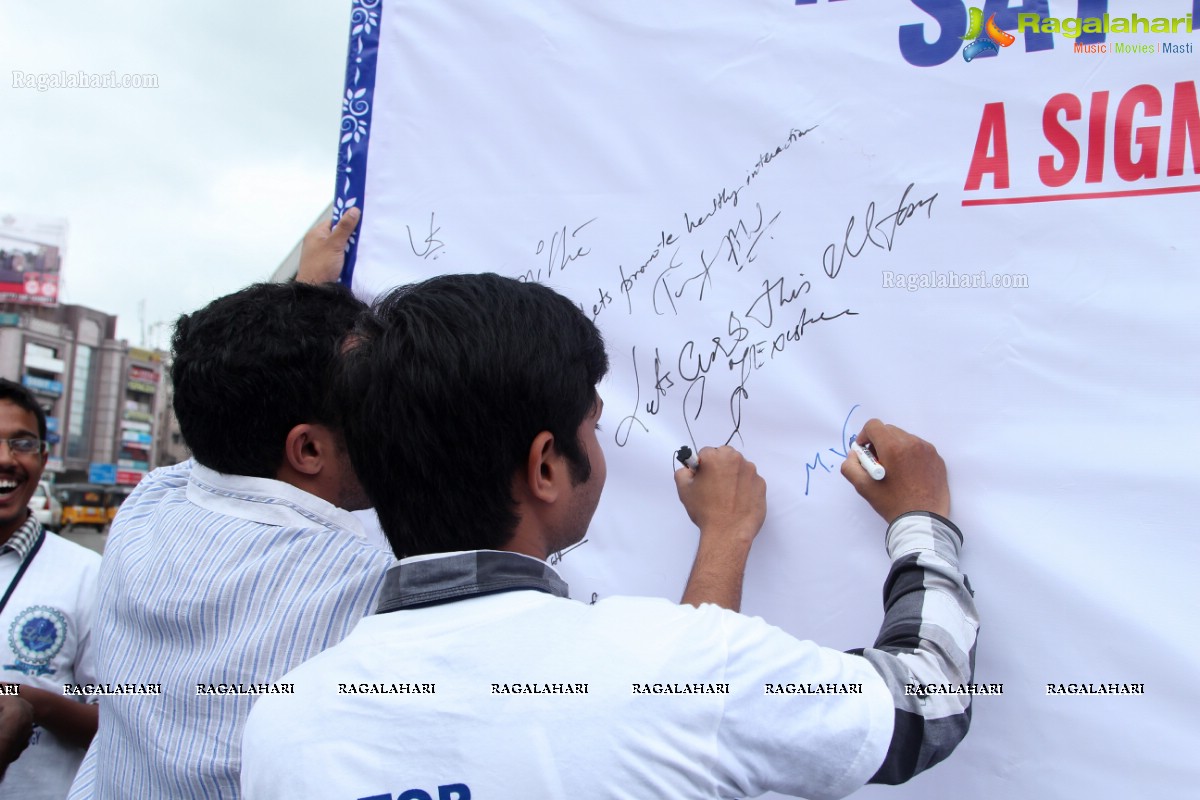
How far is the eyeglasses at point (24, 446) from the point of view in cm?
226

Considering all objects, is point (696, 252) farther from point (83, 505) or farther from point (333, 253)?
point (83, 505)

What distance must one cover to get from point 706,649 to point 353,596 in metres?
0.48

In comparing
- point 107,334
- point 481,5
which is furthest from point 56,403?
point 481,5

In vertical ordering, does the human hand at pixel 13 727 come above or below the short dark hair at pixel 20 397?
below

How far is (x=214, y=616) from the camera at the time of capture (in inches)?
42.0

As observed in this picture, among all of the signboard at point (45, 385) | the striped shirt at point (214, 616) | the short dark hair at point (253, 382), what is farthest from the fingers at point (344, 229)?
the signboard at point (45, 385)

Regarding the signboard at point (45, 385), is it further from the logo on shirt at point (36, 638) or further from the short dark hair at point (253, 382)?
the short dark hair at point (253, 382)

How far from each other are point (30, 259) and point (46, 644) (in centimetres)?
5213

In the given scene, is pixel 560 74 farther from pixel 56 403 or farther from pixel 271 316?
pixel 56 403

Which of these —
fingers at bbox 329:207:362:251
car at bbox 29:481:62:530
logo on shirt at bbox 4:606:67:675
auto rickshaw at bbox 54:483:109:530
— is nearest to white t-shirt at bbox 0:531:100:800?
logo on shirt at bbox 4:606:67:675

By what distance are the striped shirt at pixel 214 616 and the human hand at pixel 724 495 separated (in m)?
0.49

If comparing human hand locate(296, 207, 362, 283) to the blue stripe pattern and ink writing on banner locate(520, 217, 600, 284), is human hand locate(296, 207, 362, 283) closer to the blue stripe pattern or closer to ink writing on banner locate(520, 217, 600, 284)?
the blue stripe pattern

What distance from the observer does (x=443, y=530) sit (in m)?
0.86
